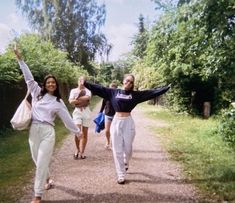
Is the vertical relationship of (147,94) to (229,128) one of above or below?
above

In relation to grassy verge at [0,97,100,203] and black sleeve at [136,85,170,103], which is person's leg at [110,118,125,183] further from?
grassy verge at [0,97,100,203]

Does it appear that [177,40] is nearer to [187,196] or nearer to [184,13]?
[184,13]

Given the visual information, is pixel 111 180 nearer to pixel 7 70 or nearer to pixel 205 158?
pixel 205 158

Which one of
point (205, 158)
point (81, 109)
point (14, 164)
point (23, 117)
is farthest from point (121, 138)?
point (205, 158)

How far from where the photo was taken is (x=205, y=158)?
10.3 metres

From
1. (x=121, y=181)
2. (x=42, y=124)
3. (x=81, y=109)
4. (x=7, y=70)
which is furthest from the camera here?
(x=7, y=70)

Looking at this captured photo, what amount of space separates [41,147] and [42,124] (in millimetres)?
339

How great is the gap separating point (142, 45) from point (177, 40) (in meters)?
41.2

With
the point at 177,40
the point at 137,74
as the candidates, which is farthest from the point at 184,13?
the point at 137,74

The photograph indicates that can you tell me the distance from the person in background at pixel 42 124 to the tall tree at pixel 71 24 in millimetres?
40392

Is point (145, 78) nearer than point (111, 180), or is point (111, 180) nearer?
point (111, 180)

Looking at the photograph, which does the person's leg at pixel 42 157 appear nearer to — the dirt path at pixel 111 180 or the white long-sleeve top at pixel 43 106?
the white long-sleeve top at pixel 43 106

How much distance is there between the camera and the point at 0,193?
7.00 meters

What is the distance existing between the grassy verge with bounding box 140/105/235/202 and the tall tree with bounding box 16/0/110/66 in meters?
32.4
